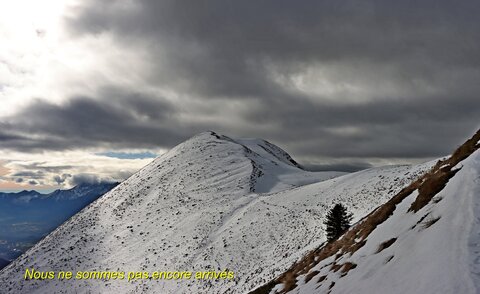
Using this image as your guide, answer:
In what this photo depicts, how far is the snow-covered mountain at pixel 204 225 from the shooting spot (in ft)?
157

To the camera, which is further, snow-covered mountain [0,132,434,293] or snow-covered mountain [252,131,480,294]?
snow-covered mountain [0,132,434,293]

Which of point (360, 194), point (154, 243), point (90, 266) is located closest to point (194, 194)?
point (154, 243)

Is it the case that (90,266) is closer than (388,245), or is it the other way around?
(388,245)

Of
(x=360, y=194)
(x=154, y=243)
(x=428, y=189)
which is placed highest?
(x=428, y=189)

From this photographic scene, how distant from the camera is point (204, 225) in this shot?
65.6 m

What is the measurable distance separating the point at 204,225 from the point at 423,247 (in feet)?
195

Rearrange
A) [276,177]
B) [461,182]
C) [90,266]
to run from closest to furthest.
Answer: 1. [461,182]
2. [90,266]
3. [276,177]

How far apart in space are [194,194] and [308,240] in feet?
144

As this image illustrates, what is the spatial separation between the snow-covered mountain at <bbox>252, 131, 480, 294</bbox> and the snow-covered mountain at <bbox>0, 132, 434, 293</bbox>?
778 inches

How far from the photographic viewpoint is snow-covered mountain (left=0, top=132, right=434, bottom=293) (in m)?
47.8

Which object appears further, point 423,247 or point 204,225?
point 204,225

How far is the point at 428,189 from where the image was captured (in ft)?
42.6

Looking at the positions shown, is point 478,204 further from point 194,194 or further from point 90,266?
point 194,194

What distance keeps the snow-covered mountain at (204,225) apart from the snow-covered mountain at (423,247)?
19769mm
